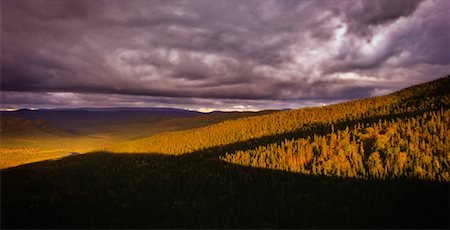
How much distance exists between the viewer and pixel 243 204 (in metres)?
12.4

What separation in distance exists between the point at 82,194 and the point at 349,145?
13.8 meters

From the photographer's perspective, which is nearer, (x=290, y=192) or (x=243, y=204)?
(x=243, y=204)

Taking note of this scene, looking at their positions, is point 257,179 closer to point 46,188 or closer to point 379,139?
point 379,139

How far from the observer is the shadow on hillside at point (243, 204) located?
1027 centimetres

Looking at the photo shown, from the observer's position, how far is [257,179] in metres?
15.2

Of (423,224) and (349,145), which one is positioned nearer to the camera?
(423,224)

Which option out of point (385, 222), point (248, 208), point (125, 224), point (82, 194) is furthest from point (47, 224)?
point (385, 222)

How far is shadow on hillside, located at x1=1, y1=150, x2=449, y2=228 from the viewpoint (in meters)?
10.3

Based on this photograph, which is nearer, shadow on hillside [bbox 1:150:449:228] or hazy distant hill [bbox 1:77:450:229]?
shadow on hillside [bbox 1:150:449:228]

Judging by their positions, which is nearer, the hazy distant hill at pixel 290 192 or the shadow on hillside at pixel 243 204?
the shadow on hillside at pixel 243 204

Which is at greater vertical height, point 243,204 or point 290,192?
point 290,192

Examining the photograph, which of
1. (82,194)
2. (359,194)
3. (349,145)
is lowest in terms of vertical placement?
(82,194)

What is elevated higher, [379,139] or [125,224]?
[379,139]

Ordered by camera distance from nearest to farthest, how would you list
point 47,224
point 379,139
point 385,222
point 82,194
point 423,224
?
point 423,224 → point 385,222 → point 47,224 → point 82,194 → point 379,139
